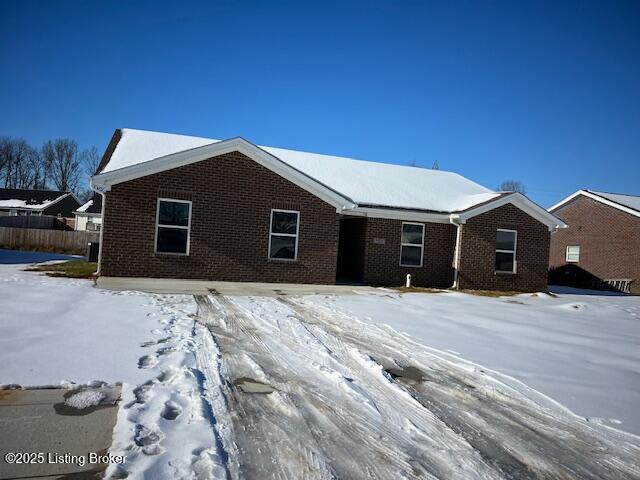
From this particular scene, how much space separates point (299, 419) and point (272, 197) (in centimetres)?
1034

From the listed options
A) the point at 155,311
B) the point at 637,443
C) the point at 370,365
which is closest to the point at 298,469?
the point at 370,365

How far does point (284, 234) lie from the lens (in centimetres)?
1363

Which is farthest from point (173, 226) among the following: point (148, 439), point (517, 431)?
point (517, 431)

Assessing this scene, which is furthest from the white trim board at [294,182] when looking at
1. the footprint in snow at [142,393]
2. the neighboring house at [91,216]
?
the neighboring house at [91,216]

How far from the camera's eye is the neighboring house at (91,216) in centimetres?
3647

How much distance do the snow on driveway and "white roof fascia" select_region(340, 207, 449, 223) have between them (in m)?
3.61

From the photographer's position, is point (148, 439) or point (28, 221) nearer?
point (148, 439)

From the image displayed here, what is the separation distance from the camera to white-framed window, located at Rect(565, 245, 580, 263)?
25752 millimetres

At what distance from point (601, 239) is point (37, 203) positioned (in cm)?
5503

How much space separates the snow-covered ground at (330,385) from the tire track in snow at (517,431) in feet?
0.05

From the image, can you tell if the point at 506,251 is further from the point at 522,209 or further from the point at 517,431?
the point at 517,431

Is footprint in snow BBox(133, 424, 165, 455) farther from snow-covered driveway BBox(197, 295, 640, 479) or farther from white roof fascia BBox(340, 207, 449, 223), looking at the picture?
white roof fascia BBox(340, 207, 449, 223)

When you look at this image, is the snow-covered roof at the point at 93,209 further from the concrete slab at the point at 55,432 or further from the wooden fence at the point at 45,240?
the concrete slab at the point at 55,432

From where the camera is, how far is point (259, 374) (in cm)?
465
